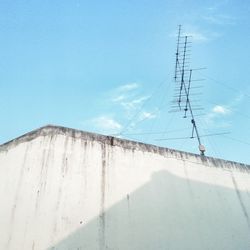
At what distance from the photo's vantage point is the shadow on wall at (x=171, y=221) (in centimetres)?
489

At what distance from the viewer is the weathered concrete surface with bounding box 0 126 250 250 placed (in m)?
4.73

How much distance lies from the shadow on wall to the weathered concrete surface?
18mm

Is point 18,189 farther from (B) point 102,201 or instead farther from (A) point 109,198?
(A) point 109,198

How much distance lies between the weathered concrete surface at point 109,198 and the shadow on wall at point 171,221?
0.02 metres

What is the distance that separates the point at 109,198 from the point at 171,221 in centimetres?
140

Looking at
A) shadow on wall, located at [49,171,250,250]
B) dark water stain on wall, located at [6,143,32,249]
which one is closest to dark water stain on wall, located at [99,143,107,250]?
shadow on wall, located at [49,171,250,250]

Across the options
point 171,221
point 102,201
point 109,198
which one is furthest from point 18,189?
point 171,221

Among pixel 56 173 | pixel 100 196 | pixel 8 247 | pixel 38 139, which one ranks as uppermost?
pixel 38 139

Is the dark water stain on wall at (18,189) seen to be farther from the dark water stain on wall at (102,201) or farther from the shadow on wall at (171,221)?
the dark water stain on wall at (102,201)

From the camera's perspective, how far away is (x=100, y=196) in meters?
5.27

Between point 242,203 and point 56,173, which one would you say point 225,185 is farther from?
point 56,173

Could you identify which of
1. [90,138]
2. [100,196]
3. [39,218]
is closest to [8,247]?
[39,218]

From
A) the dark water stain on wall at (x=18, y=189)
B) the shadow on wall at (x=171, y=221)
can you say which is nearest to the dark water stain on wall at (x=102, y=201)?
the shadow on wall at (x=171, y=221)

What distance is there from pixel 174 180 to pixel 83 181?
→ 2149 mm
